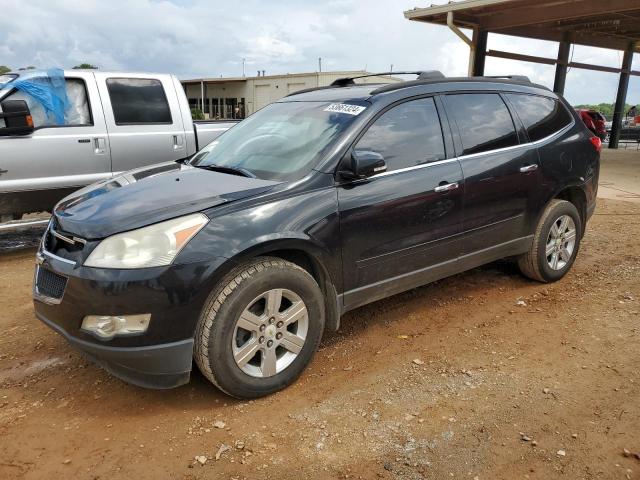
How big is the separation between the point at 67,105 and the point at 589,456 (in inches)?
235

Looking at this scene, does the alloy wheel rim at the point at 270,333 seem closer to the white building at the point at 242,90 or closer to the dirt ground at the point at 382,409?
the dirt ground at the point at 382,409

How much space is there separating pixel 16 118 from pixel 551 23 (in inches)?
581

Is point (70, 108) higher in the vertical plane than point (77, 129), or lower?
higher

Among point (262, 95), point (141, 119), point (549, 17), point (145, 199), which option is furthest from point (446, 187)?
point (262, 95)

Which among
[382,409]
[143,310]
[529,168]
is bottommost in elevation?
[382,409]

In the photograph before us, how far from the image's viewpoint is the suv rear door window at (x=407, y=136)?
3.50 metres

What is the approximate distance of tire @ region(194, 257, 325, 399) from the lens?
2768 mm

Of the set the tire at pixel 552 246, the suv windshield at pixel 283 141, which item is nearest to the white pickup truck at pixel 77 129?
the suv windshield at pixel 283 141

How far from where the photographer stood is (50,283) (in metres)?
2.94

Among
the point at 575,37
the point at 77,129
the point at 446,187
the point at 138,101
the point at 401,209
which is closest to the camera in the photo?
the point at 401,209

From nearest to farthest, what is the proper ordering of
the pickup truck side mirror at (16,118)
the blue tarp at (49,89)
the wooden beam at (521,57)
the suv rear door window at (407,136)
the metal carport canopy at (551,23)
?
the suv rear door window at (407,136), the pickup truck side mirror at (16,118), the blue tarp at (49,89), the metal carport canopy at (551,23), the wooden beam at (521,57)

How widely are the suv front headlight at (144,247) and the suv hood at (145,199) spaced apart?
46mm

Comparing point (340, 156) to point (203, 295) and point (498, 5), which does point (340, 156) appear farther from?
point (498, 5)

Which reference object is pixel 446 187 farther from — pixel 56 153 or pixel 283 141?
pixel 56 153
